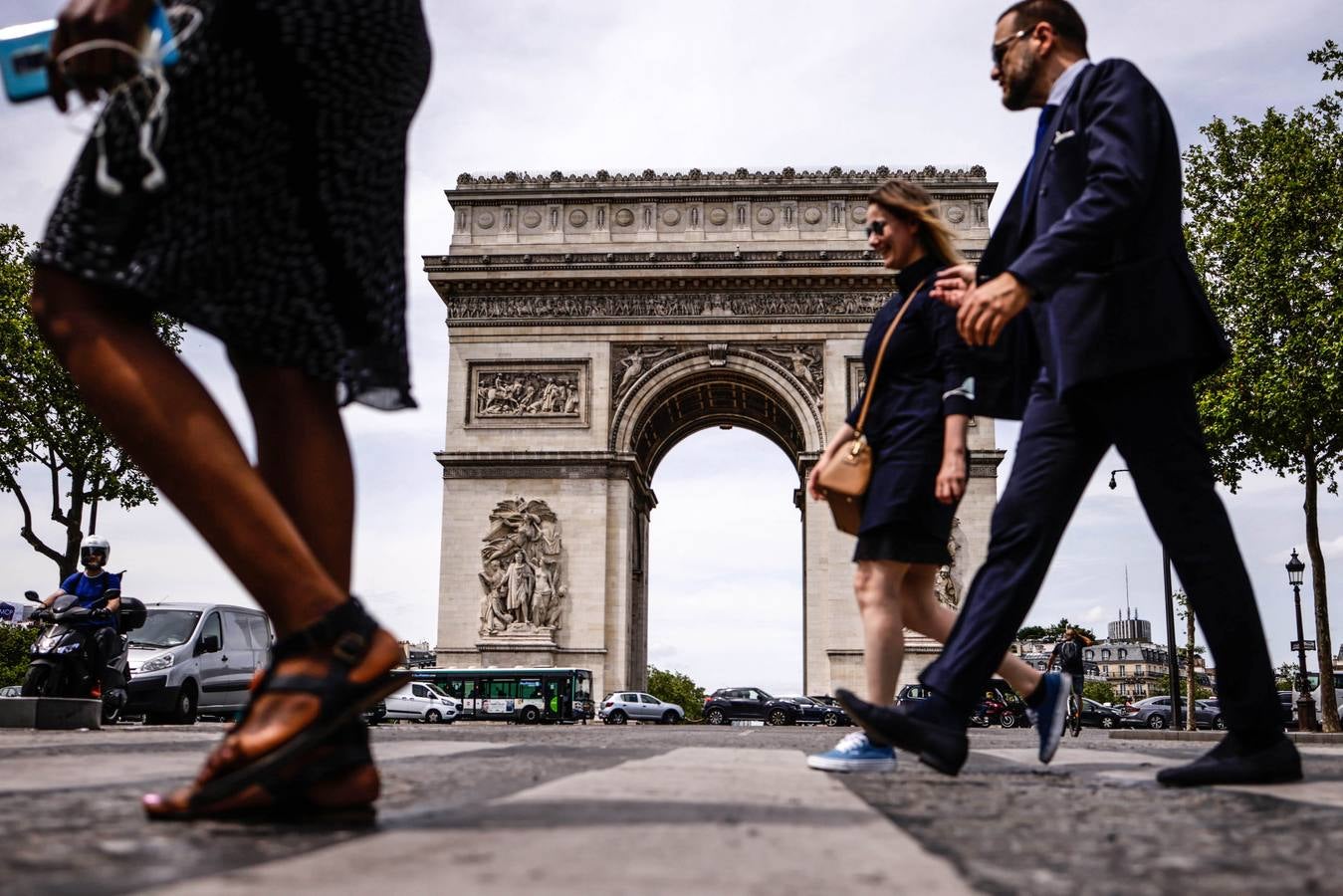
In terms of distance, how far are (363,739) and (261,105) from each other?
0.99 meters

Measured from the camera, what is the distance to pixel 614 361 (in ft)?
98.4

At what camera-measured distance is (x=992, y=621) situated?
3.25 meters

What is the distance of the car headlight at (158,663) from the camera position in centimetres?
1330

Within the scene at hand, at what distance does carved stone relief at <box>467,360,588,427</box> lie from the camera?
29422 mm

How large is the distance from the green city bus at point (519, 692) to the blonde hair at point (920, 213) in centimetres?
2328

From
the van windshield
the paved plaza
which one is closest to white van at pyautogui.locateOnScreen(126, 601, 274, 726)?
the van windshield

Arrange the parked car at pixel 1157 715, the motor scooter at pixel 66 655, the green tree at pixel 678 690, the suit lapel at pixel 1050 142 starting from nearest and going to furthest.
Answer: the suit lapel at pixel 1050 142 → the motor scooter at pixel 66 655 → the parked car at pixel 1157 715 → the green tree at pixel 678 690

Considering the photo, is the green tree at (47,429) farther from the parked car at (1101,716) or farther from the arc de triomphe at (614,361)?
the parked car at (1101,716)

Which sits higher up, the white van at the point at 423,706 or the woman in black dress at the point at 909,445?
the woman in black dress at the point at 909,445

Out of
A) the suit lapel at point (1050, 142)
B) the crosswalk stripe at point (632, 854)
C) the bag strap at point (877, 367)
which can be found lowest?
the crosswalk stripe at point (632, 854)

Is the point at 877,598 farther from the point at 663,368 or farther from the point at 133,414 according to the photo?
the point at 663,368

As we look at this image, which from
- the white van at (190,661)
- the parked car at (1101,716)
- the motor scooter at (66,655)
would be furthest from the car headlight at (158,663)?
the parked car at (1101,716)

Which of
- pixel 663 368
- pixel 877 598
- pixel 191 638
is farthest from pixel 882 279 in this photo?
pixel 877 598

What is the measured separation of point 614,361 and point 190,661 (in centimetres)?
1723
